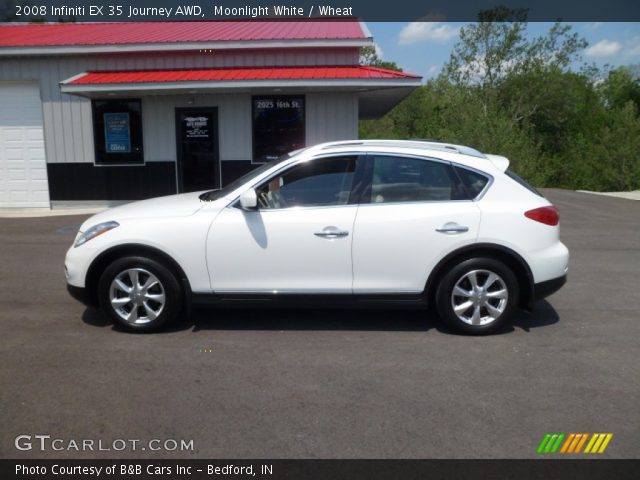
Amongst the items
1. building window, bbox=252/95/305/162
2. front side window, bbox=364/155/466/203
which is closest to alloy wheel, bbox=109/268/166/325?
front side window, bbox=364/155/466/203

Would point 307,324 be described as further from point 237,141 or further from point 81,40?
point 81,40

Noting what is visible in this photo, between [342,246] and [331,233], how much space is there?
15 cm

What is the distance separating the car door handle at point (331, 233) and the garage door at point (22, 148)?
12089mm

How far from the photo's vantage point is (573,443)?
3404mm

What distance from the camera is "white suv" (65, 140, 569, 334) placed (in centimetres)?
510

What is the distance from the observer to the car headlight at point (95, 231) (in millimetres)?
5203

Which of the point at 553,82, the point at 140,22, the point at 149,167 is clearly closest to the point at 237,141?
the point at 149,167

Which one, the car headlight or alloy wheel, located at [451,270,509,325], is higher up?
the car headlight

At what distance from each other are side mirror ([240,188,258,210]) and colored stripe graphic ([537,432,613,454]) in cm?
286

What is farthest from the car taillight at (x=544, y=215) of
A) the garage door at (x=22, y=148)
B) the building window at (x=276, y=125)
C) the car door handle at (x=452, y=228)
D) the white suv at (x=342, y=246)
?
the garage door at (x=22, y=148)

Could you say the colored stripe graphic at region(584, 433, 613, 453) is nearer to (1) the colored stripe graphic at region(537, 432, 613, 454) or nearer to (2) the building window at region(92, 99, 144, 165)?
(1) the colored stripe graphic at region(537, 432, 613, 454)
